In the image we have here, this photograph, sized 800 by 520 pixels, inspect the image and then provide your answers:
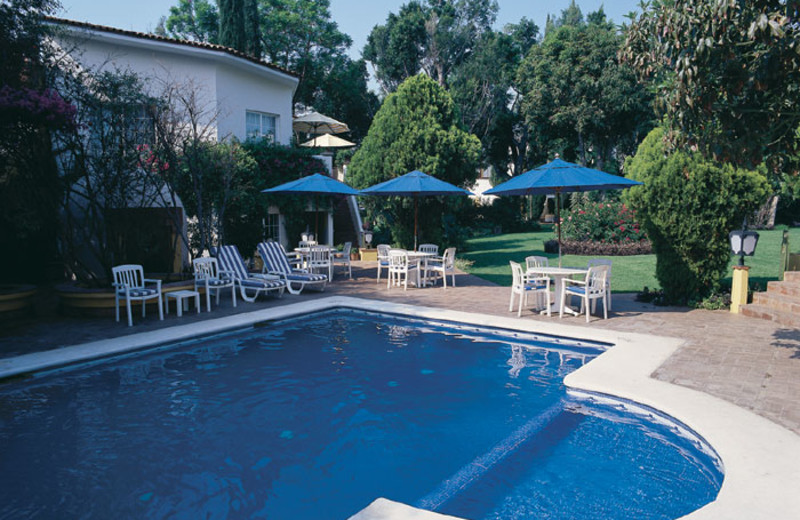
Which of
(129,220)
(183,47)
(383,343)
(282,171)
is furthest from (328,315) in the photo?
(183,47)

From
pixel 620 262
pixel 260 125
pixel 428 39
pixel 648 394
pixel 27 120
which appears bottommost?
pixel 648 394

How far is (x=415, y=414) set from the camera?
6172 millimetres

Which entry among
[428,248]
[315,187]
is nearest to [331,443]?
[315,187]

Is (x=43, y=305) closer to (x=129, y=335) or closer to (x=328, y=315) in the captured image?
(x=129, y=335)

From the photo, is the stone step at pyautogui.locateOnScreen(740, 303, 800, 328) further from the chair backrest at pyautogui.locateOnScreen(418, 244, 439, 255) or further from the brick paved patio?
the chair backrest at pyautogui.locateOnScreen(418, 244, 439, 255)

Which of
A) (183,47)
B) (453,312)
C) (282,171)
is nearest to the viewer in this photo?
(453,312)

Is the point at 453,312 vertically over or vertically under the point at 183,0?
under

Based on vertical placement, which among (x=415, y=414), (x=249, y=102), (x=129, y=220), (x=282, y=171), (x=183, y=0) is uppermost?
(x=183, y=0)

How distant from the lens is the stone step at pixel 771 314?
931 centimetres

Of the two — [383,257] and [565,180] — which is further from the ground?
[565,180]

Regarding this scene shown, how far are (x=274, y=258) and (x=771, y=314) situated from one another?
36.0 ft

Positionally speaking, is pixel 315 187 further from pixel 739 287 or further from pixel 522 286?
pixel 739 287

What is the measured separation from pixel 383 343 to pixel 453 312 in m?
2.18

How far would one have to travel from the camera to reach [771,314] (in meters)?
9.73
